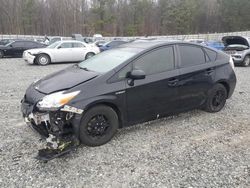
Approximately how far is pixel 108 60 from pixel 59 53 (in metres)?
9.96

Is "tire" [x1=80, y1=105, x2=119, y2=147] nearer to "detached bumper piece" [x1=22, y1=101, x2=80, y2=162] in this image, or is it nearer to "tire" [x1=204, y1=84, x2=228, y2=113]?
"detached bumper piece" [x1=22, y1=101, x2=80, y2=162]

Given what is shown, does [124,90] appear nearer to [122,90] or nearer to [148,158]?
[122,90]

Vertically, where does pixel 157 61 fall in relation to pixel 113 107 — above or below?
above

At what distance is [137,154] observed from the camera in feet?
11.1

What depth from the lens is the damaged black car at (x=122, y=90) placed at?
10.7ft

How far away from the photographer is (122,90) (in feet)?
11.9

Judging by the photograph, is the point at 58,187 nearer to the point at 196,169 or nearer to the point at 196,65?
the point at 196,169

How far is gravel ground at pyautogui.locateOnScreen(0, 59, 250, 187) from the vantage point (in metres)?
2.83

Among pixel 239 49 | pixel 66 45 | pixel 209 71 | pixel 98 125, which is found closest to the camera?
pixel 98 125

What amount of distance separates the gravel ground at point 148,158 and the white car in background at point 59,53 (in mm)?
8686

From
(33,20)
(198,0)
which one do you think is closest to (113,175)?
(33,20)

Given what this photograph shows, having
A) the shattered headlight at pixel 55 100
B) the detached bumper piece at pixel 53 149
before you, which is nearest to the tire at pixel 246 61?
the shattered headlight at pixel 55 100

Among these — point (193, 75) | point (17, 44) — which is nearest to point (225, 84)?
point (193, 75)

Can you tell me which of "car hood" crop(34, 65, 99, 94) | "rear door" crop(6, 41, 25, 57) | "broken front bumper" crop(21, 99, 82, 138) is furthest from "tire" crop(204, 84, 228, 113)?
"rear door" crop(6, 41, 25, 57)
